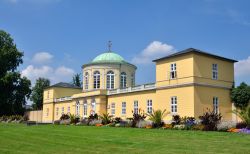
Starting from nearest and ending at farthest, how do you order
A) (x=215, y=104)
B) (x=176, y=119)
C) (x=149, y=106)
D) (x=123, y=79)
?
(x=176, y=119) < (x=215, y=104) < (x=149, y=106) < (x=123, y=79)

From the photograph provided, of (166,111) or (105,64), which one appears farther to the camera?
(105,64)

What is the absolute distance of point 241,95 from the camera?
103 feet

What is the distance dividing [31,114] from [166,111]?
38.4 meters

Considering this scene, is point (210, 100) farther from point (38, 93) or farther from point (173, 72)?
point (38, 93)

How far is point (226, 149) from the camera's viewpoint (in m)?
13.5

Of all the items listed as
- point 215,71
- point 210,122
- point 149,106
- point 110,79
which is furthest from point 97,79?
point 210,122

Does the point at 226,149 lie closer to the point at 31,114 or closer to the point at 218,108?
the point at 218,108

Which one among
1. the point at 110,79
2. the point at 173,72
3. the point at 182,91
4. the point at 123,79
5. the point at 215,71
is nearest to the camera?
the point at 182,91

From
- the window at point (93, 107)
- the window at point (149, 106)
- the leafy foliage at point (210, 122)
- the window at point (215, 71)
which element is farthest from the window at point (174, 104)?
the window at point (93, 107)

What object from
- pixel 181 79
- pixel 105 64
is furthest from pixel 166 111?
pixel 105 64

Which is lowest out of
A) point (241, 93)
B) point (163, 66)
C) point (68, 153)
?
point (68, 153)

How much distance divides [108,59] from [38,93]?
3415 centimetres

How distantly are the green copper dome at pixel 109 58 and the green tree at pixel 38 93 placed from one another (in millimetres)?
30563

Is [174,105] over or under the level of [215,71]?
under
